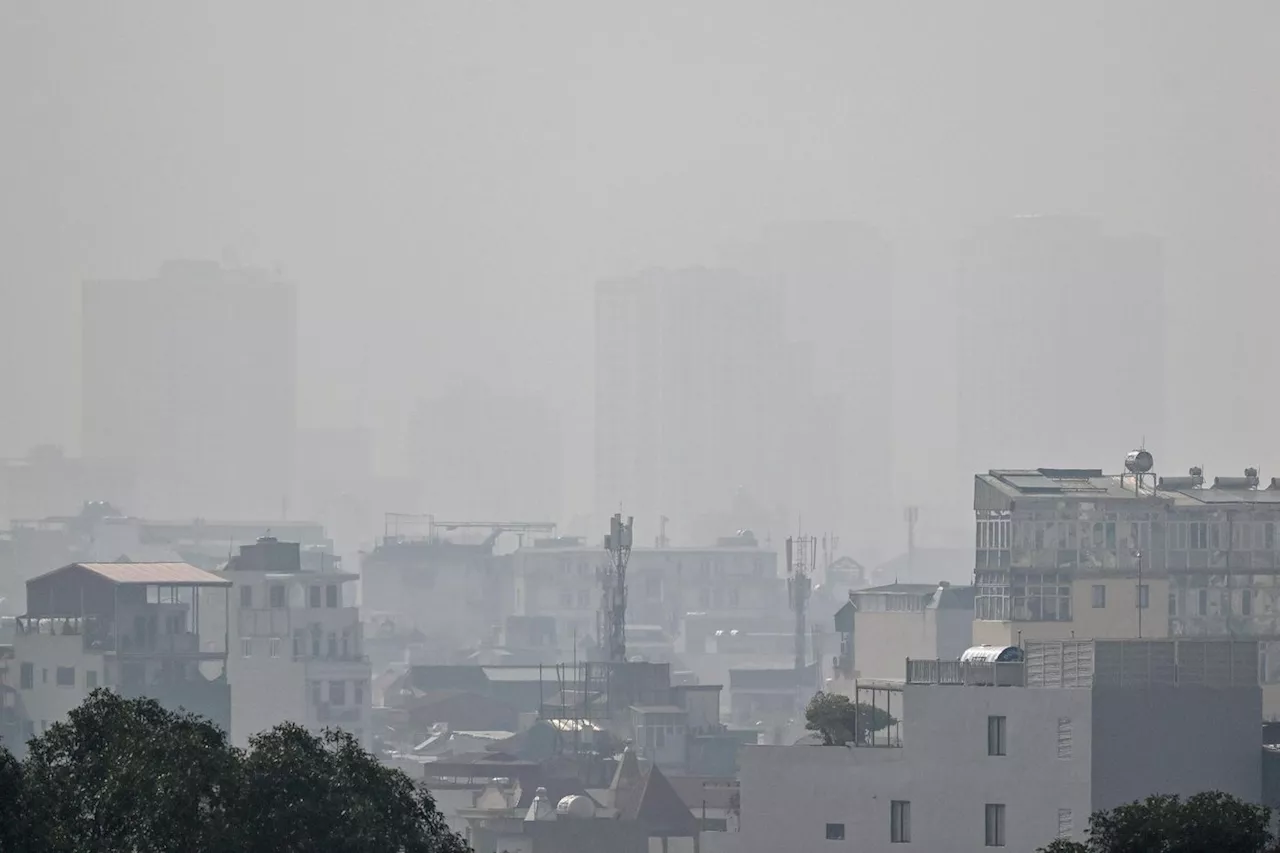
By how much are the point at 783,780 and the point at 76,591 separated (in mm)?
81390

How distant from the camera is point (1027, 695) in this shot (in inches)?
2047

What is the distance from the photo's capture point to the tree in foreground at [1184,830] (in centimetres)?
3931

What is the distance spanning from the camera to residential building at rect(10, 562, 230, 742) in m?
126

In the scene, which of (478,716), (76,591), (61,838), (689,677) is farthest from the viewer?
(689,677)

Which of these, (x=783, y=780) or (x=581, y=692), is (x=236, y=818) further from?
(x=581, y=692)

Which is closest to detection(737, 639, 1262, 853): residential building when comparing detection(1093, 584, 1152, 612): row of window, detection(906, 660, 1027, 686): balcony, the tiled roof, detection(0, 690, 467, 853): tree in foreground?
detection(906, 660, 1027, 686): balcony

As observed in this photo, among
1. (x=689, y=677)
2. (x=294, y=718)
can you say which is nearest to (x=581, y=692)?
(x=294, y=718)

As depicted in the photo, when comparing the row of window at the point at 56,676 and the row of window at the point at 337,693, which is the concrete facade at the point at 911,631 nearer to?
the row of window at the point at 337,693

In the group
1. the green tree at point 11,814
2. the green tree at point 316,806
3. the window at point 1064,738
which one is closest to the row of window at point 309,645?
the window at point 1064,738

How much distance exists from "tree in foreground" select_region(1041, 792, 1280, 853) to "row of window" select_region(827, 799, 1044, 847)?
10609mm

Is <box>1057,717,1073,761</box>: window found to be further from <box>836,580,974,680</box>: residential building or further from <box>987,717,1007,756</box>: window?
<box>836,580,974,680</box>: residential building

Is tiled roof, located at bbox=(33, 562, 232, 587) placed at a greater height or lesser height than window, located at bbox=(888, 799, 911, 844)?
greater

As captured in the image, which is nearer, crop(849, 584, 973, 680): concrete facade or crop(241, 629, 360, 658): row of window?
crop(849, 584, 973, 680): concrete facade

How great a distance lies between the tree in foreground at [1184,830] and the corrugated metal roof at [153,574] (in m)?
94.0
